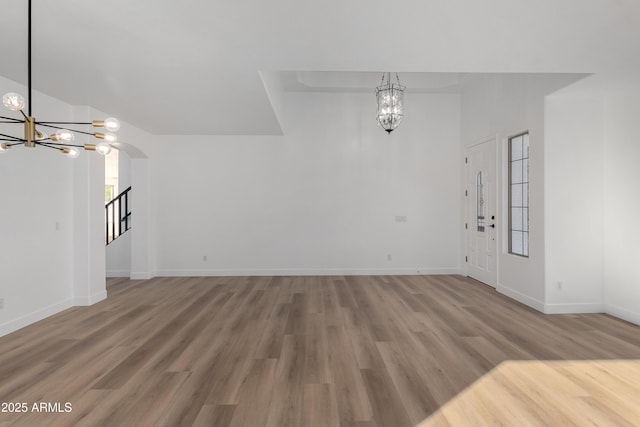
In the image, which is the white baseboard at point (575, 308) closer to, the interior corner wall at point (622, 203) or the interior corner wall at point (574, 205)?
the interior corner wall at point (574, 205)

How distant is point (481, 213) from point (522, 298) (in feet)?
6.21

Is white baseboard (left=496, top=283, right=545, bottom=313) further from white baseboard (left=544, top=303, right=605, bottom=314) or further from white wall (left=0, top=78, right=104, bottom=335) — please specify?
white wall (left=0, top=78, right=104, bottom=335)

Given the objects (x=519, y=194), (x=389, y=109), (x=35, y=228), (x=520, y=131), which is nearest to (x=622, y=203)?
(x=519, y=194)

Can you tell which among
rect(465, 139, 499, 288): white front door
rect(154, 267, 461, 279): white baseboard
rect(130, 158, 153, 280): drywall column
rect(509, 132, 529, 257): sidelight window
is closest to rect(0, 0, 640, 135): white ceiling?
rect(509, 132, 529, 257): sidelight window

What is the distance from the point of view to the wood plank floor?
2.30 meters

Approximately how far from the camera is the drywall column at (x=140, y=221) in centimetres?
687

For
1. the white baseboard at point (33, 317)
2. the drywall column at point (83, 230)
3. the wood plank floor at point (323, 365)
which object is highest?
the drywall column at point (83, 230)

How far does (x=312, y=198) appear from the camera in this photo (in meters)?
7.20

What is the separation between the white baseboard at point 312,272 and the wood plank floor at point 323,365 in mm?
2040

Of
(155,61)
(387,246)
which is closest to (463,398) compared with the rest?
(155,61)

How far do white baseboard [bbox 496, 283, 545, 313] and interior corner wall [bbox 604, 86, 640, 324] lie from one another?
83 cm

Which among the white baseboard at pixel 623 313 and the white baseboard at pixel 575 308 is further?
the white baseboard at pixel 575 308

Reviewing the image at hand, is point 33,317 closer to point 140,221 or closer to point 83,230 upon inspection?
point 83,230

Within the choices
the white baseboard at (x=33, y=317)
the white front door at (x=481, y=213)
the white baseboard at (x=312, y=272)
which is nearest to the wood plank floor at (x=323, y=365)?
the white baseboard at (x=33, y=317)
